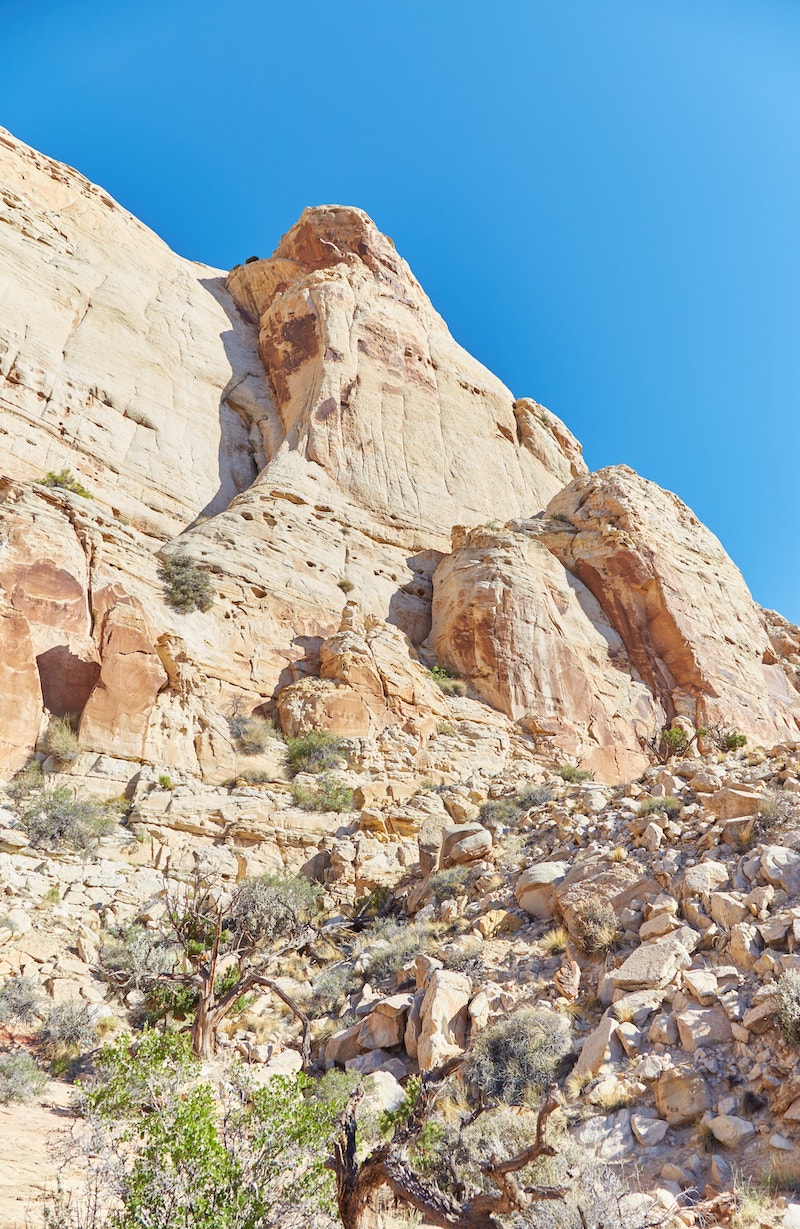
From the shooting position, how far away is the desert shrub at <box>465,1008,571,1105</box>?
22.3 ft

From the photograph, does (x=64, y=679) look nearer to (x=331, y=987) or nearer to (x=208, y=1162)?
(x=331, y=987)

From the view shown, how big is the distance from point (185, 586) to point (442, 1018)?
14.2 meters

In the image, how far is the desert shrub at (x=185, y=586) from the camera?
757 inches

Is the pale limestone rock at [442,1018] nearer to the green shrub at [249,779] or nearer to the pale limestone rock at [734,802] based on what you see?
the pale limestone rock at [734,802]

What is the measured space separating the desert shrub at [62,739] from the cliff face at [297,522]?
9.6 inches

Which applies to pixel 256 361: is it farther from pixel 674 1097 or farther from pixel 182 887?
pixel 674 1097

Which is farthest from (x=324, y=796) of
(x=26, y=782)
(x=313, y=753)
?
(x=26, y=782)

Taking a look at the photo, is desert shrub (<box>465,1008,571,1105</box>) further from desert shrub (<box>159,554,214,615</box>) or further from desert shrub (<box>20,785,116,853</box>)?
desert shrub (<box>159,554,214,615</box>)

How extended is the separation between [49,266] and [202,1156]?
34795 mm

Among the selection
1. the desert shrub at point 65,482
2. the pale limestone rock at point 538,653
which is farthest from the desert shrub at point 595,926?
the desert shrub at point 65,482

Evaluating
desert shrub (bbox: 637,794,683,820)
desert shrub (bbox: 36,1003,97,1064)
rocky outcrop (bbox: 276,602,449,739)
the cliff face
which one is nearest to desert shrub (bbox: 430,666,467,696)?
rocky outcrop (bbox: 276,602,449,739)

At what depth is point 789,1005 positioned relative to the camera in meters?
5.94

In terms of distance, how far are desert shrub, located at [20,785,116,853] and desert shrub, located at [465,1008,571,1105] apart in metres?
8.45

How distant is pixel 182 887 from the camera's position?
520 inches
